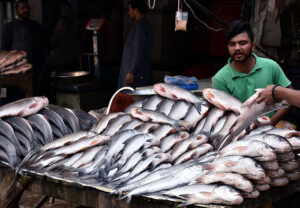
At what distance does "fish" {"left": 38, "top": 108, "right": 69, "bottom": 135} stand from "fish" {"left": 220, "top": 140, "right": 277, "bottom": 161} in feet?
5.99

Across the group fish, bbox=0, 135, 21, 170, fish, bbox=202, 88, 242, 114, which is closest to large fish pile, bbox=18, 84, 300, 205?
fish, bbox=202, 88, 242, 114

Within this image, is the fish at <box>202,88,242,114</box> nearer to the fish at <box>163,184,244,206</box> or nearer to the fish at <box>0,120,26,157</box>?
the fish at <box>163,184,244,206</box>

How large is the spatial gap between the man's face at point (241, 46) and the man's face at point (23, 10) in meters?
5.75

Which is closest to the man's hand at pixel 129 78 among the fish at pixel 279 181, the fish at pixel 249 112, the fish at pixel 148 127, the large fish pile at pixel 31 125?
the large fish pile at pixel 31 125

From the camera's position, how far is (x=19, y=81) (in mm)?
7781

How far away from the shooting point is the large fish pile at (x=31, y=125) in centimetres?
363

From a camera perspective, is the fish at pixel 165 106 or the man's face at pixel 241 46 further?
the man's face at pixel 241 46

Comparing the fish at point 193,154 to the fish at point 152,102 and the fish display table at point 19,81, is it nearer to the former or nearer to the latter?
the fish at point 152,102

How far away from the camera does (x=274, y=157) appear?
2.71 meters

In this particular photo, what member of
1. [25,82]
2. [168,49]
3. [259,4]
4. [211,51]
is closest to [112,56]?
[168,49]

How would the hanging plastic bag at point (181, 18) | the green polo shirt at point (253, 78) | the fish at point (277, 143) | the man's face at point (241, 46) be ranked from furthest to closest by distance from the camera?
the hanging plastic bag at point (181, 18), the green polo shirt at point (253, 78), the man's face at point (241, 46), the fish at point (277, 143)

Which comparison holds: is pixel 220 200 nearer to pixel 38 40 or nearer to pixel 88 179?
pixel 88 179

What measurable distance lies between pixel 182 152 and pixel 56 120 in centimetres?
143

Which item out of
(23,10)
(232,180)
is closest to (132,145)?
(232,180)
